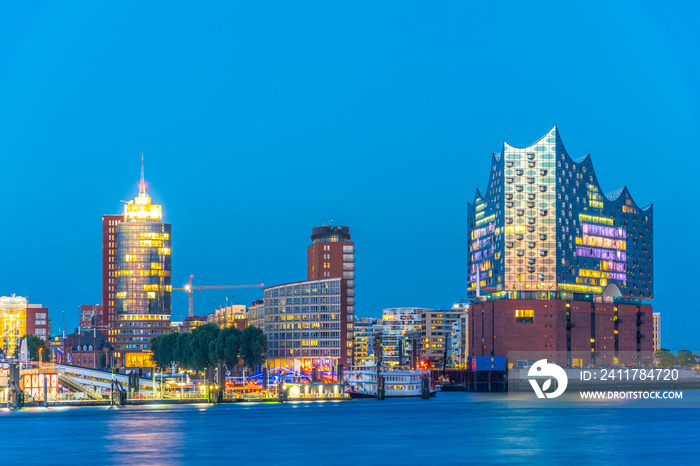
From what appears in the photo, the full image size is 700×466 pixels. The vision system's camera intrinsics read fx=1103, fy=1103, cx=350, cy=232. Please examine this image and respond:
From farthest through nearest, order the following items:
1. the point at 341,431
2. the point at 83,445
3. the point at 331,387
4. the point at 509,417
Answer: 1. the point at 331,387
2. the point at 509,417
3. the point at 341,431
4. the point at 83,445

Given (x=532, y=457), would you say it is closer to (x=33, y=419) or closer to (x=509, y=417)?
(x=509, y=417)

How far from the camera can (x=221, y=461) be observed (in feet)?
305

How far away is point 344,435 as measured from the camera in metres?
116

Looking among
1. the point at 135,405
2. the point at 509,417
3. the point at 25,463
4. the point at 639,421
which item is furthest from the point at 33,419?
the point at 639,421

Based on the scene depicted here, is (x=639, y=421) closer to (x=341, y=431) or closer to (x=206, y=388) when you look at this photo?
(x=341, y=431)

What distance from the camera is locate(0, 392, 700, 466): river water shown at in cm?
9569

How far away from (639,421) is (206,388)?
257ft

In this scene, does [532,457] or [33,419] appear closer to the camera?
[532,457]

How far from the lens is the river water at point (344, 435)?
314ft

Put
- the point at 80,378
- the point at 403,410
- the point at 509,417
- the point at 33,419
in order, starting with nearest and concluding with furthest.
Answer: the point at 33,419
the point at 509,417
the point at 403,410
the point at 80,378

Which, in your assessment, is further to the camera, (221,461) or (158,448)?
(158,448)

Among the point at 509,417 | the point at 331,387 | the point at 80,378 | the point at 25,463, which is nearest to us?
the point at 25,463

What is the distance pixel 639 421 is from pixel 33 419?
3009 inches

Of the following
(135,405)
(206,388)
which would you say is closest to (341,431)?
(135,405)
